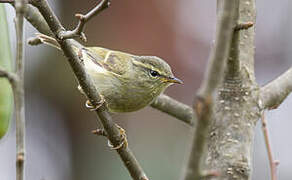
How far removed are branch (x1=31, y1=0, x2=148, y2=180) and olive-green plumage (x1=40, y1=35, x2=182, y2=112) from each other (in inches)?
48.4

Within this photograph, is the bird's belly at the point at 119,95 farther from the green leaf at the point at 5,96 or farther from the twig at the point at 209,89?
the twig at the point at 209,89

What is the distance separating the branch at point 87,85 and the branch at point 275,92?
1085mm

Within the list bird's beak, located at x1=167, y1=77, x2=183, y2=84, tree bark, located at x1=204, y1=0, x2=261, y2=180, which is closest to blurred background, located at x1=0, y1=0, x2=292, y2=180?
bird's beak, located at x1=167, y1=77, x2=183, y2=84

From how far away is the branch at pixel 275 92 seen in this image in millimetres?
3645

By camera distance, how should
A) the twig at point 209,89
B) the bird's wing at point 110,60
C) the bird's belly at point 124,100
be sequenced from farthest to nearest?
the bird's wing at point 110,60 → the bird's belly at point 124,100 → the twig at point 209,89

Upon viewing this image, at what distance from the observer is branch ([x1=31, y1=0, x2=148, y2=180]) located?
8.49 ft

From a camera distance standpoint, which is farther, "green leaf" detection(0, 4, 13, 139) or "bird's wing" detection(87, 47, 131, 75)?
"bird's wing" detection(87, 47, 131, 75)

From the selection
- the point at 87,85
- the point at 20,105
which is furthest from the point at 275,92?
the point at 20,105

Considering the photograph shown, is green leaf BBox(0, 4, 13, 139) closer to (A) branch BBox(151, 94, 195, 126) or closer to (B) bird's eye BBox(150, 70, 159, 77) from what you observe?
(A) branch BBox(151, 94, 195, 126)

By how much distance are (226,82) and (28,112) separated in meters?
6.08

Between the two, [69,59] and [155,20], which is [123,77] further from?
[155,20]

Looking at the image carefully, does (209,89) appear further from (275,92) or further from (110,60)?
(110,60)

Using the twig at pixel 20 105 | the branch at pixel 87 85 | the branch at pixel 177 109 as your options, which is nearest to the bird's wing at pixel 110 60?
the branch at pixel 177 109

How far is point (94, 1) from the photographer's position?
8.23 metres
